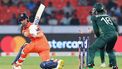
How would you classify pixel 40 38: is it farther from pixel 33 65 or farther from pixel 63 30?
pixel 63 30

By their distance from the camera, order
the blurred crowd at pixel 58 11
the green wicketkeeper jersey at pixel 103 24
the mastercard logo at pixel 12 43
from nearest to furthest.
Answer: the green wicketkeeper jersey at pixel 103 24 < the mastercard logo at pixel 12 43 < the blurred crowd at pixel 58 11

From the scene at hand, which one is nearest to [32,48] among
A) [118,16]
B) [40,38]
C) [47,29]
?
[40,38]

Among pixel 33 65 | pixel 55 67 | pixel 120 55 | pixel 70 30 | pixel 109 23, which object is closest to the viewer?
pixel 55 67

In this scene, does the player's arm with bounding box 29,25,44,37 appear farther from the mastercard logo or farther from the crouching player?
the mastercard logo

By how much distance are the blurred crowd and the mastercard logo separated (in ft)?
9.50

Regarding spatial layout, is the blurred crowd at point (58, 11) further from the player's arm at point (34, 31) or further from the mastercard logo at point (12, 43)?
the player's arm at point (34, 31)

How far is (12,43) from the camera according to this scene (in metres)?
25.4

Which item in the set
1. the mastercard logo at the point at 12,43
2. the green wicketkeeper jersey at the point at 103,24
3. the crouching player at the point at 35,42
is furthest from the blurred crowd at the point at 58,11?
the crouching player at the point at 35,42

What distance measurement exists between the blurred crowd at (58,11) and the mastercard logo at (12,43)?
2.90 metres

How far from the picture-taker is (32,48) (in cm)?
1491

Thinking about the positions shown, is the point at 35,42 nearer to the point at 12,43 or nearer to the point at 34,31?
the point at 34,31

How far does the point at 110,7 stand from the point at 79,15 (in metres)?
1.64

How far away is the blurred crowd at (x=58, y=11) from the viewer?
28484 millimetres

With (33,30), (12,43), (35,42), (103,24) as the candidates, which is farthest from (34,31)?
(12,43)
